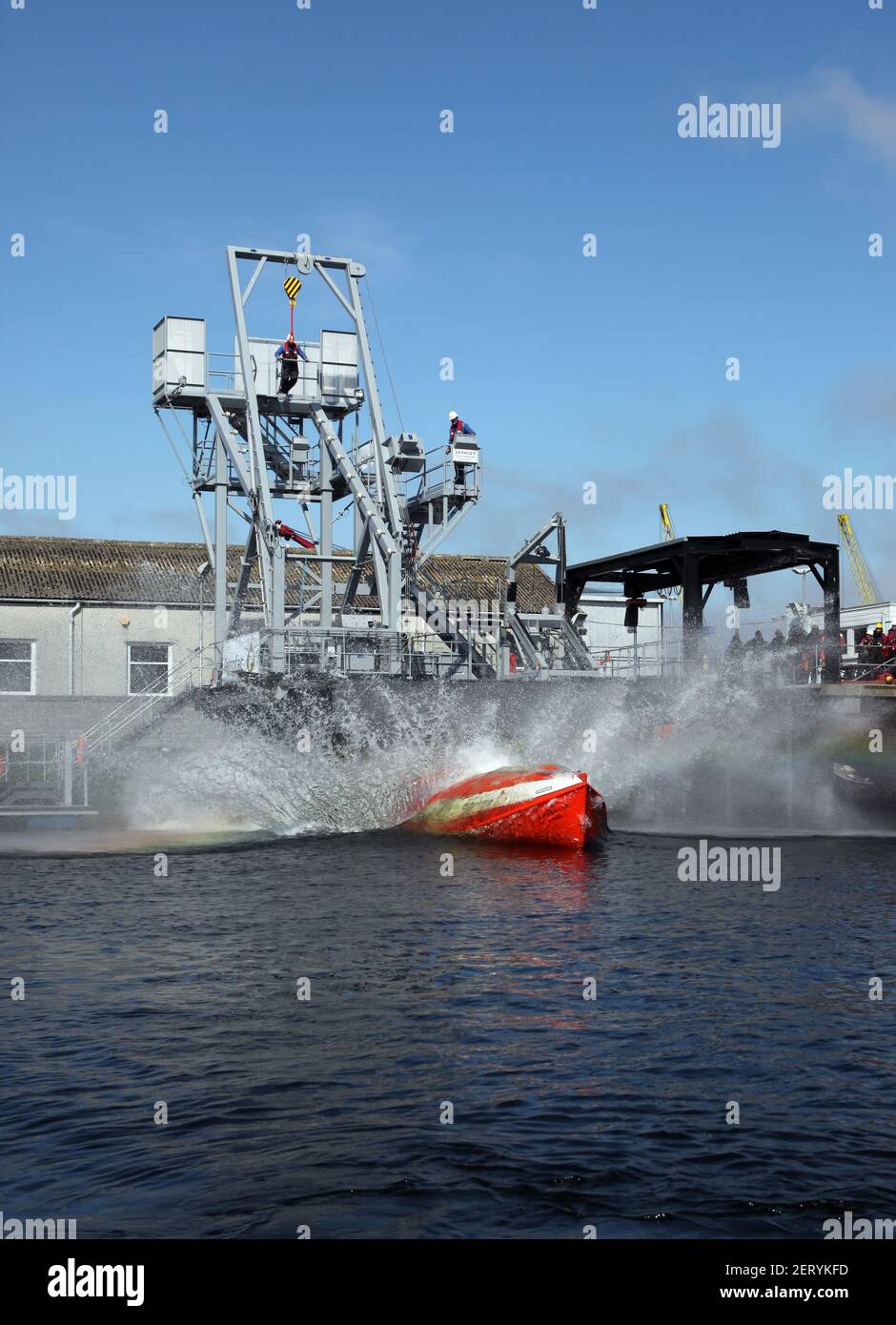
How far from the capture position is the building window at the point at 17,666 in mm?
48188

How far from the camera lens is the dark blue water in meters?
8.49

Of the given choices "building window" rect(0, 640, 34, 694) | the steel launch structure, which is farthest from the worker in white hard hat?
"building window" rect(0, 640, 34, 694)

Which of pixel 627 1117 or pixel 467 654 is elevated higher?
pixel 467 654

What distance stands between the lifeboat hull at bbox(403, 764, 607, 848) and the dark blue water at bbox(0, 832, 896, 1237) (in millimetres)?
7474

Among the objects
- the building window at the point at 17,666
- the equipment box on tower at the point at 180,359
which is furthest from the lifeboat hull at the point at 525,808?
the building window at the point at 17,666

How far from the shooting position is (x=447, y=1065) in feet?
37.2

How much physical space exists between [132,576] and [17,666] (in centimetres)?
683

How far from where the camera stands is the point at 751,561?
3947cm

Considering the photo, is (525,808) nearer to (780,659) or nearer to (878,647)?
(780,659)

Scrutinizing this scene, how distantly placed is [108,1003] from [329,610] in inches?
1081

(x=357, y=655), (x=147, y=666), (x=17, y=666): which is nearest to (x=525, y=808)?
(x=357, y=655)

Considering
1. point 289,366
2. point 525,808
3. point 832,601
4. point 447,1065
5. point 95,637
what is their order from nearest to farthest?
point 447,1065, point 525,808, point 832,601, point 289,366, point 95,637

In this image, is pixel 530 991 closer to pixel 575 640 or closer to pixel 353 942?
pixel 353 942
